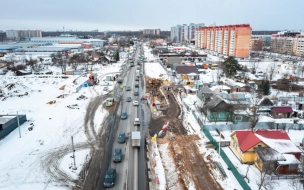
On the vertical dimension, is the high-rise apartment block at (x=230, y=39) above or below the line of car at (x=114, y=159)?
above

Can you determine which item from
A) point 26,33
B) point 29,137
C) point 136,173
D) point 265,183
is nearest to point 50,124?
point 29,137

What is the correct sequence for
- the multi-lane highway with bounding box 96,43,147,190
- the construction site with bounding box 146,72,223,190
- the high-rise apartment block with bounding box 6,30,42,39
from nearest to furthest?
1. the multi-lane highway with bounding box 96,43,147,190
2. the construction site with bounding box 146,72,223,190
3. the high-rise apartment block with bounding box 6,30,42,39

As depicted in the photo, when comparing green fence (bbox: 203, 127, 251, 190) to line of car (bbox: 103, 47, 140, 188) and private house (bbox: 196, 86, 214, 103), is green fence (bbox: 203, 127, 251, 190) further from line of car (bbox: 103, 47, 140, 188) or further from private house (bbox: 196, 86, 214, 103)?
private house (bbox: 196, 86, 214, 103)

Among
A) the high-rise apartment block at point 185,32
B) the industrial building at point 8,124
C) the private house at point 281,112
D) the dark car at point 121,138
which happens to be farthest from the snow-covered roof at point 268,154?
the high-rise apartment block at point 185,32

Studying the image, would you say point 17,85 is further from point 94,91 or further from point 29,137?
point 29,137

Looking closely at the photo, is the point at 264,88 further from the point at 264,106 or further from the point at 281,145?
the point at 281,145

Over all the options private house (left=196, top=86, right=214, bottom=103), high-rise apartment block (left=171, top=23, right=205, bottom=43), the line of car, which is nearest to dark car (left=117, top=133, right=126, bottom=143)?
the line of car

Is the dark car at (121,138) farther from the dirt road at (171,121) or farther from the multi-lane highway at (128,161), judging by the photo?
the dirt road at (171,121)
